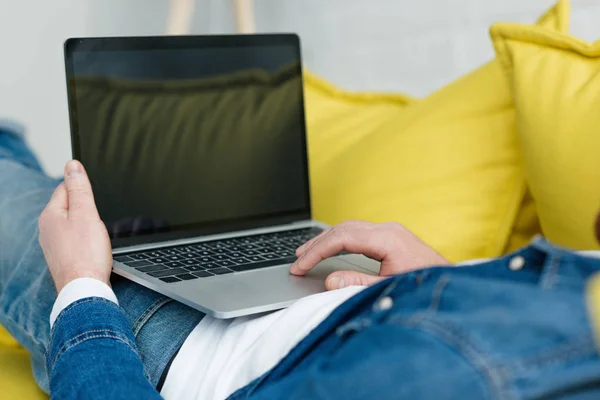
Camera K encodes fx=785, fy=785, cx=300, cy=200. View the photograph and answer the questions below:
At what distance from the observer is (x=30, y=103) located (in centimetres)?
232

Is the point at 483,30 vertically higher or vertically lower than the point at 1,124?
higher

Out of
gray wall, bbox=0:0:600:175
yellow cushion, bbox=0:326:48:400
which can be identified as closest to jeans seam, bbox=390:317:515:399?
yellow cushion, bbox=0:326:48:400

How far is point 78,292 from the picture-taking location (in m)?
0.82

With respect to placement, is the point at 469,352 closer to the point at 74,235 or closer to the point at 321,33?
the point at 74,235

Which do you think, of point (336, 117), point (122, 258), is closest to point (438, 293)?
point (122, 258)

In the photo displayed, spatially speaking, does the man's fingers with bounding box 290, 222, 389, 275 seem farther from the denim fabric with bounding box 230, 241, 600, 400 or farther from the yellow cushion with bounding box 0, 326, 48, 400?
the yellow cushion with bounding box 0, 326, 48, 400

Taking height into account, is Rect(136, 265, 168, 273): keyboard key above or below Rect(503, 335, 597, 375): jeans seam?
below

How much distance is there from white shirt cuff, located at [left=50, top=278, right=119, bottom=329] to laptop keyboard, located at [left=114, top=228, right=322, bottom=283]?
7 centimetres

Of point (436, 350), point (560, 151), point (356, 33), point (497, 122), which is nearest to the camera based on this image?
point (436, 350)

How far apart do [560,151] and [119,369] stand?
0.56 meters

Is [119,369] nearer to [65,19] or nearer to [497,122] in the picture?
[497,122]

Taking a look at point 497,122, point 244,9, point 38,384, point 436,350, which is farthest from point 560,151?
point 244,9

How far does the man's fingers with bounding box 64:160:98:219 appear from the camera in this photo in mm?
940

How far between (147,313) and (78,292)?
0.08 m
